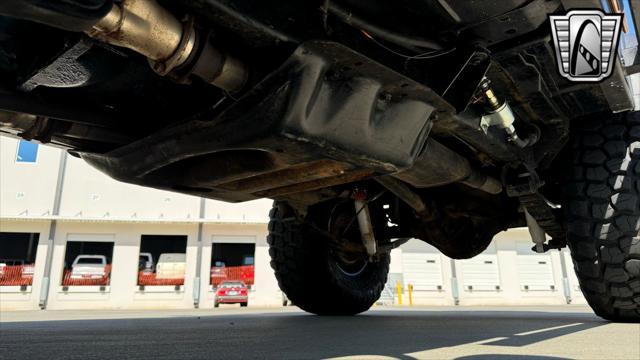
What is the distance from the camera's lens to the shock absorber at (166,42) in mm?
885

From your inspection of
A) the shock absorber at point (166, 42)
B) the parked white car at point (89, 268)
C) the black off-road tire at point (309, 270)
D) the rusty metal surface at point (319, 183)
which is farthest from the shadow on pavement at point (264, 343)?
the parked white car at point (89, 268)

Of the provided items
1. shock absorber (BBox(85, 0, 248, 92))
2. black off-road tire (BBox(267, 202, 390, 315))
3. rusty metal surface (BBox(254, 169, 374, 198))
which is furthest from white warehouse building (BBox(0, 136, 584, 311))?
shock absorber (BBox(85, 0, 248, 92))

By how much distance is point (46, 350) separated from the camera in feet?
5.45

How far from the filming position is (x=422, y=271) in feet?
53.7

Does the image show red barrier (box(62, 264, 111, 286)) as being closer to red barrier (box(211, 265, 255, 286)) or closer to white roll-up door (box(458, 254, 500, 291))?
red barrier (box(211, 265, 255, 286))

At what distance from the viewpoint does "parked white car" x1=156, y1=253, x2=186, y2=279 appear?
51.0 feet

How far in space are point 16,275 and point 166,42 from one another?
17.5 meters

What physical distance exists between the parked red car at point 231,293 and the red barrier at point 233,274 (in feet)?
3.25

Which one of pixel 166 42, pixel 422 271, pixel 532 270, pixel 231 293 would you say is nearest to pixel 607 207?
pixel 166 42

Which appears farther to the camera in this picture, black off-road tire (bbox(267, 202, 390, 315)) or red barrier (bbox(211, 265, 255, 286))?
red barrier (bbox(211, 265, 255, 286))

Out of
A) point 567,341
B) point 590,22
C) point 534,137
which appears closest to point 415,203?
point 534,137

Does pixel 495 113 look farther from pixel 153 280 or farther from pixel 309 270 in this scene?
pixel 153 280

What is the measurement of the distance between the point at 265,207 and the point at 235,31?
601 inches

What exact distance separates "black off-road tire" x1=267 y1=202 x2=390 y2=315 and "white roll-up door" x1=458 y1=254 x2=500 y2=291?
45.9ft
